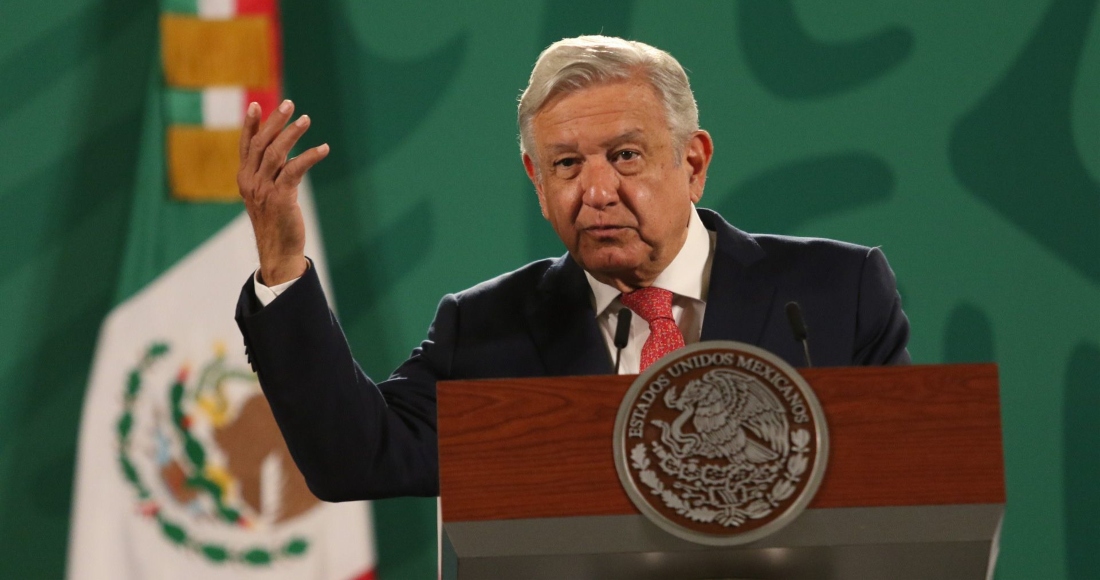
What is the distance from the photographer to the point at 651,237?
1.97m

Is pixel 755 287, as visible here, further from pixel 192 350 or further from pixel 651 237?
pixel 192 350

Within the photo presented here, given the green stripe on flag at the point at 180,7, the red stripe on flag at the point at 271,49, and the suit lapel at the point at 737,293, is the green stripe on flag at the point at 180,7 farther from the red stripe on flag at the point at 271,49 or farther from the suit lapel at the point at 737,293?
the suit lapel at the point at 737,293

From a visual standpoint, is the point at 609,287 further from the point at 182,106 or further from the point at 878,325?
the point at 182,106

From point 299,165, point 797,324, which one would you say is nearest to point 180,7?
point 299,165

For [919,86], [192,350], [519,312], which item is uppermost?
[919,86]

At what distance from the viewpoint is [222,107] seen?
3160 millimetres

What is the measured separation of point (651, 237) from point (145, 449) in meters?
1.66

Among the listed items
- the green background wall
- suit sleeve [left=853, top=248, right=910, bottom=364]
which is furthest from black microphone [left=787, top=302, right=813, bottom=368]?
the green background wall

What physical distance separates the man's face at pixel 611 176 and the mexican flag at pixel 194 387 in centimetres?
129

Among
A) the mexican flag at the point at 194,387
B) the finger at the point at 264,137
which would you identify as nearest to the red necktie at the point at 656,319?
the finger at the point at 264,137

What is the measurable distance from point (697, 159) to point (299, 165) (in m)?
0.83

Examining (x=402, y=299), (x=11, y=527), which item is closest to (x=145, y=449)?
(x=11, y=527)

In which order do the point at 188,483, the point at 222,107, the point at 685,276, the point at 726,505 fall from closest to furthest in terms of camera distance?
the point at 726,505 < the point at 685,276 < the point at 188,483 < the point at 222,107

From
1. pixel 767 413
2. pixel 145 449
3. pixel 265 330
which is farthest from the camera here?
pixel 145 449
